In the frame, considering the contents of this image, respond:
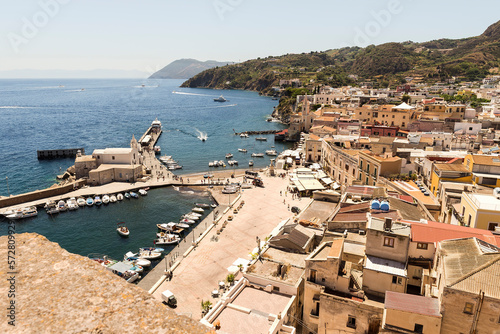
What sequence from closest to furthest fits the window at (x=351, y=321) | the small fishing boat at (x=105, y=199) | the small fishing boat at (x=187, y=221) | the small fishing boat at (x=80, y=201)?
the window at (x=351, y=321)
the small fishing boat at (x=187, y=221)
the small fishing boat at (x=80, y=201)
the small fishing boat at (x=105, y=199)

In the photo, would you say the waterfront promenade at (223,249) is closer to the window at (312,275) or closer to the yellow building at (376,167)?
the window at (312,275)

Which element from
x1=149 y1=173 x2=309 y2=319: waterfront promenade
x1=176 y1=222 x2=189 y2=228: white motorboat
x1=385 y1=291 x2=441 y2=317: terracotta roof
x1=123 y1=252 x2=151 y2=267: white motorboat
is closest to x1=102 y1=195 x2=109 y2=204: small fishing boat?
x1=176 y1=222 x2=189 y2=228: white motorboat

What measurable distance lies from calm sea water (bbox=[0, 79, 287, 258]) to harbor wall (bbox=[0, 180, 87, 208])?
18.6ft

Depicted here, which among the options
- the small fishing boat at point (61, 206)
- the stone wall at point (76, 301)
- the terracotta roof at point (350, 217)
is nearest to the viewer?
the stone wall at point (76, 301)

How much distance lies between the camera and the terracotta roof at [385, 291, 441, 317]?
13.9 meters

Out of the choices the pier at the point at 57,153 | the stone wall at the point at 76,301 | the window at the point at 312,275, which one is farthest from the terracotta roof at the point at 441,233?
the pier at the point at 57,153

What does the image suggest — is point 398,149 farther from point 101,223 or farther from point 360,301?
point 101,223

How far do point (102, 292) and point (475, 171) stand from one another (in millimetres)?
34167

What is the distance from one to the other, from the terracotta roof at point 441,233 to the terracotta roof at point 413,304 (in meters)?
4.14

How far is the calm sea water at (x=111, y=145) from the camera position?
1560 inches

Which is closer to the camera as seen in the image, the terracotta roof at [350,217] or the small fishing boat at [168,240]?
the terracotta roof at [350,217]

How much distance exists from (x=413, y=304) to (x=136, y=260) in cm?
2590

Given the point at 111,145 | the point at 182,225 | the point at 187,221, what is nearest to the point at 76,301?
the point at 182,225

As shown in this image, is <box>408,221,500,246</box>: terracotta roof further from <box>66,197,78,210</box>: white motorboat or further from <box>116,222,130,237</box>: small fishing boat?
<box>66,197,78,210</box>: white motorboat
